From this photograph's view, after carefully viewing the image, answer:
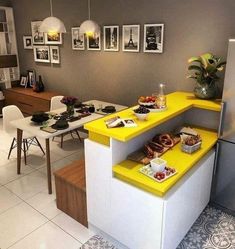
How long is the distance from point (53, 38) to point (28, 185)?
2822mm

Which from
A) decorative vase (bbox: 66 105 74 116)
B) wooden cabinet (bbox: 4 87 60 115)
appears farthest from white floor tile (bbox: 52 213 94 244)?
wooden cabinet (bbox: 4 87 60 115)

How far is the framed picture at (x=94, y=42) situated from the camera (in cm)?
398

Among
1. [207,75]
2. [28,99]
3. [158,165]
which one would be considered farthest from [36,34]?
[158,165]

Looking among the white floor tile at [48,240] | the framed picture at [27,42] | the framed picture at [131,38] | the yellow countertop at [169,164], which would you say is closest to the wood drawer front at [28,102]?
the framed picture at [27,42]

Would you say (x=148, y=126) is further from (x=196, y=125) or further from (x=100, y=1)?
(x=100, y=1)

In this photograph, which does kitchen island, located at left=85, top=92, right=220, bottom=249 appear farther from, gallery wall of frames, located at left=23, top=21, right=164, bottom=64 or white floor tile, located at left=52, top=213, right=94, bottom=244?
gallery wall of frames, located at left=23, top=21, right=164, bottom=64

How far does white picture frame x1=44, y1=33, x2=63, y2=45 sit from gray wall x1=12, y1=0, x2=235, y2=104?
0.13 meters

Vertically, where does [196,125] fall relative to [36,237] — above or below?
above

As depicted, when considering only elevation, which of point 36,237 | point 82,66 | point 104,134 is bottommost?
point 36,237

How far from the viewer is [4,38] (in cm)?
539

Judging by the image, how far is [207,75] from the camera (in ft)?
8.71

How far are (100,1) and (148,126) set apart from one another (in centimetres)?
266

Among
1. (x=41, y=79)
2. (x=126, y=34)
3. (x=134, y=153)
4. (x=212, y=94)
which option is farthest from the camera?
(x=41, y=79)

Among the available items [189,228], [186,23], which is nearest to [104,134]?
[189,228]
